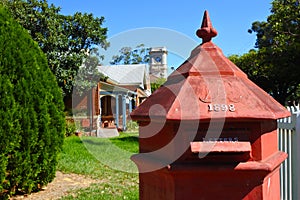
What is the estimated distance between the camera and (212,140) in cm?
201

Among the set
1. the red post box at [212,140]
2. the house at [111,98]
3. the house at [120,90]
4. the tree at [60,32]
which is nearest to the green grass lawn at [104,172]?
the red post box at [212,140]

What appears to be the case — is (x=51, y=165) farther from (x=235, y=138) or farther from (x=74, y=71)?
(x=74, y=71)

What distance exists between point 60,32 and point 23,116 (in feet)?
52.2

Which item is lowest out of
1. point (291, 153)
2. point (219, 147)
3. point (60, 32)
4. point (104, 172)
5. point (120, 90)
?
point (104, 172)

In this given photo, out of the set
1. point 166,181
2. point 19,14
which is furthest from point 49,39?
point 166,181

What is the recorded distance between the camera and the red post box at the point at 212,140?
1.97 metres

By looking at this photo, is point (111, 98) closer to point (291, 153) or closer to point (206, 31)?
point (291, 153)

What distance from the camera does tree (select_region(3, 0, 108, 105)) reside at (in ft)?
62.3

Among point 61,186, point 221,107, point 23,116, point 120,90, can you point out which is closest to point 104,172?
point 61,186

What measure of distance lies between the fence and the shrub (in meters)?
3.63

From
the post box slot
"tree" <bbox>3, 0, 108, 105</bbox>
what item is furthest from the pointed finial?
"tree" <bbox>3, 0, 108, 105</bbox>

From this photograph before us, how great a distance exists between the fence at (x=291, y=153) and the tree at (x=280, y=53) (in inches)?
493

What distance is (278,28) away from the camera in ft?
51.7

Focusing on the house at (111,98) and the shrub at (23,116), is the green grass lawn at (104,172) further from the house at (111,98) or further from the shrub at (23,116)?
the house at (111,98)
